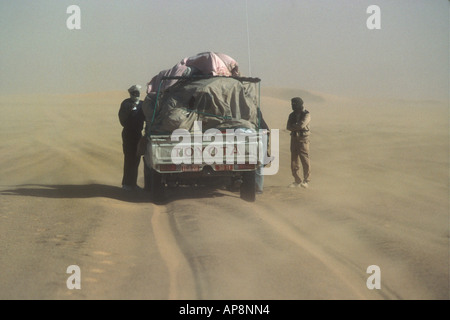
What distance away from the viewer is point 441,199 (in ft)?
37.0

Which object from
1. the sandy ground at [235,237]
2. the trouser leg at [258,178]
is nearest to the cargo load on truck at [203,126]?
the trouser leg at [258,178]

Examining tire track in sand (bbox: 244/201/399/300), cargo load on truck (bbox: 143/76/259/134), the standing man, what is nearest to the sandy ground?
tire track in sand (bbox: 244/201/399/300)

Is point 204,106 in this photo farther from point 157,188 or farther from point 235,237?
point 235,237

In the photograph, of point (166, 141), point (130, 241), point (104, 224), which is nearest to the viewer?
point (130, 241)

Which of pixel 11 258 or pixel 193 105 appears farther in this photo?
pixel 193 105

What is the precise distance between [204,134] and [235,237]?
3.25 meters

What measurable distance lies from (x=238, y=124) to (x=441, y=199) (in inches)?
146

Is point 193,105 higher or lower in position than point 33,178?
higher

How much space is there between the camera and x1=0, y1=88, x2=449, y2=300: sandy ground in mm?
6039

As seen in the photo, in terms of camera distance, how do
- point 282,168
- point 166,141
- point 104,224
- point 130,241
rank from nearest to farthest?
point 130,241 < point 104,224 < point 166,141 < point 282,168

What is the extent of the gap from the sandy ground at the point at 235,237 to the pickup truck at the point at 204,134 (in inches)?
17.9

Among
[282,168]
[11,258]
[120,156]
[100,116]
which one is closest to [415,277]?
[11,258]
